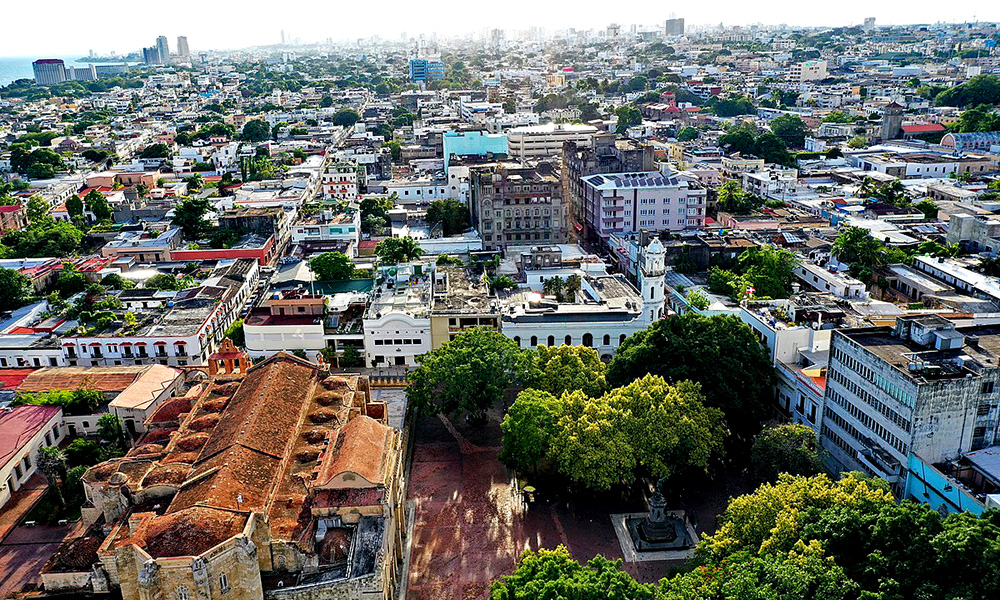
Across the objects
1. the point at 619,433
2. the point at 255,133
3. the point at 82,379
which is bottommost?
the point at 82,379

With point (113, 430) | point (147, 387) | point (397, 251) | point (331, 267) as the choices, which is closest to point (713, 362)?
point (331, 267)

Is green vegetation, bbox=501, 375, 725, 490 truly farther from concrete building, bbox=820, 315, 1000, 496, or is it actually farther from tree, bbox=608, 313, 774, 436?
concrete building, bbox=820, 315, 1000, 496

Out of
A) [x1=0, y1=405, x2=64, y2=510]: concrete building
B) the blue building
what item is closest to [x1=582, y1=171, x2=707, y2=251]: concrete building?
the blue building

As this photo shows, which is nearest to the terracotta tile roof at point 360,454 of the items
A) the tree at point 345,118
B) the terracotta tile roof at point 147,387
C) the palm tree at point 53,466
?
the palm tree at point 53,466

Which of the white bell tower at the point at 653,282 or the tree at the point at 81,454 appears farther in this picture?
the white bell tower at the point at 653,282

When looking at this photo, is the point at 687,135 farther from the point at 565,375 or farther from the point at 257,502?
the point at 257,502

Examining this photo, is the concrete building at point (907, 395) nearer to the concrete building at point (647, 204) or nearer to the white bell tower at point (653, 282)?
Result: the white bell tower at point (653, 282)
